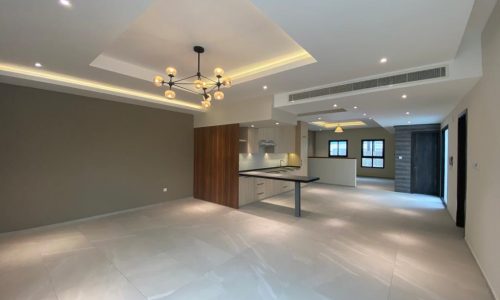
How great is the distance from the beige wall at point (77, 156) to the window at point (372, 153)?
34.0ft

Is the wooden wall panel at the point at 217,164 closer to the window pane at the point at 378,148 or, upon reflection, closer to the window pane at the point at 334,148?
the window pane at the point at 334,148

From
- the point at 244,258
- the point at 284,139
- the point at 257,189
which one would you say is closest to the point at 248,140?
the point at 284,139

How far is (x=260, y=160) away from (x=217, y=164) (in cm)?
172

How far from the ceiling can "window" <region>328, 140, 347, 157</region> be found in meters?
8.28

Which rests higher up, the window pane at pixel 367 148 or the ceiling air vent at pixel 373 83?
the ceiling air vent at pixel 373 83

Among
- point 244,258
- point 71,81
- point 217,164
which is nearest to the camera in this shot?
point 244,258

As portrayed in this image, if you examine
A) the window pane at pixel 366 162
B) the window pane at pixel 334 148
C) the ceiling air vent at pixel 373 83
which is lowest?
the window pane at pixel 366 162

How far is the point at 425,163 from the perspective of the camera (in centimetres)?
730

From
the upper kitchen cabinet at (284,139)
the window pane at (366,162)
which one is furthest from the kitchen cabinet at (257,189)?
the window pane at (366,162)

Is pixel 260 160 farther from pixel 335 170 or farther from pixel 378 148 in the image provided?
pixel 378 148

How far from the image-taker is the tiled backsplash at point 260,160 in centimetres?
657

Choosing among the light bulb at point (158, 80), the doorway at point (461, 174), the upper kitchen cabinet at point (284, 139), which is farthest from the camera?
the upper kitchen cabinet at point (284, 139)

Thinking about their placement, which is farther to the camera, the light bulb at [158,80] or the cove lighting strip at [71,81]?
the cove lighting strip at [71,81]

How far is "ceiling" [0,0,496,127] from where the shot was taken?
2039mm
